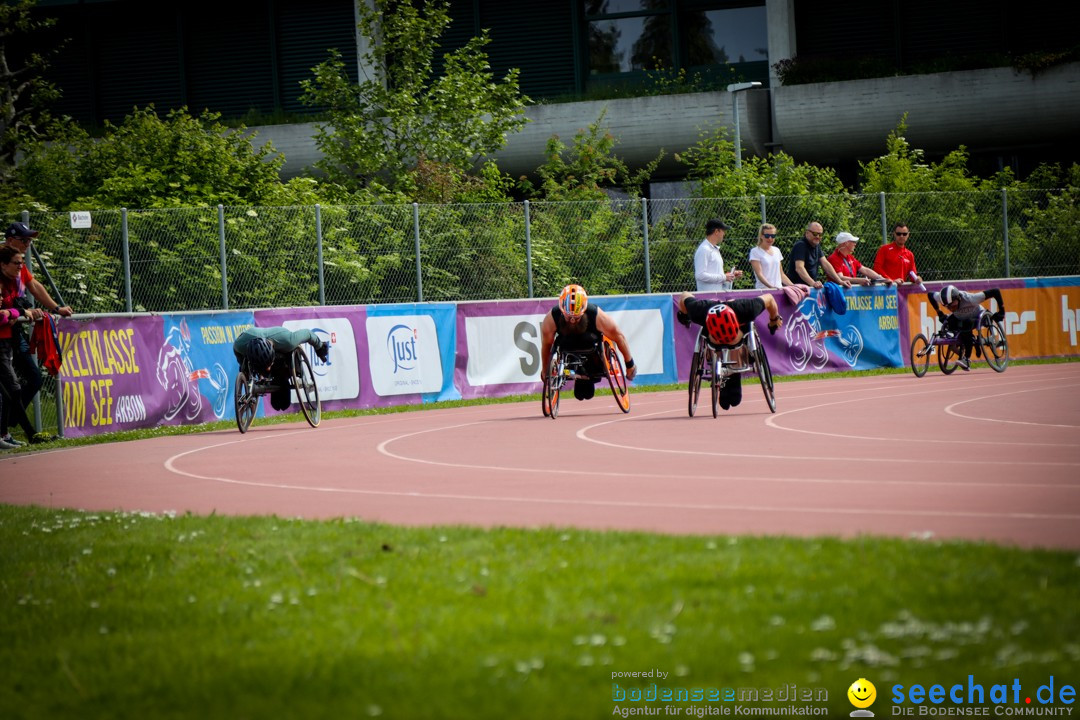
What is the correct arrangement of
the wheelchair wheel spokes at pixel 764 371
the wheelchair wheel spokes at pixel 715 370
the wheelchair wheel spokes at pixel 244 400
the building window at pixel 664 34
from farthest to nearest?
the building window at pixel 664 34, the wheelchair wheel spokes at pixel 244 400, the wheelchair wheel spokes at pixel 764 371, the wheelchair wheel spokes at pixel 715 370

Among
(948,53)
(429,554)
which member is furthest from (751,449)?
(948,53)

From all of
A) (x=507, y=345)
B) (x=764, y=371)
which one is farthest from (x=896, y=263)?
(x=764, y=371)

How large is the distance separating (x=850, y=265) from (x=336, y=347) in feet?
29.5

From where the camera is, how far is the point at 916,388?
19.0 m

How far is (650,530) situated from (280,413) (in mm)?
12586

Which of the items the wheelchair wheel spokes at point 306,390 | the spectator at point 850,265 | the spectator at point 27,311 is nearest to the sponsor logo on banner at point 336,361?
the wheelchair wheel spokes at point 306,390

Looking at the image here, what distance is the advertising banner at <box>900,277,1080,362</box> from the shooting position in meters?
24.5

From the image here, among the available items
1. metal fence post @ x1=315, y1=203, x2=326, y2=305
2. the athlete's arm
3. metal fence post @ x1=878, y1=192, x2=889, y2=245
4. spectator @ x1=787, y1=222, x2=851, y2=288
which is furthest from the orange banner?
metal fence post @ x1=315, y1=203, x2=326, y2=305

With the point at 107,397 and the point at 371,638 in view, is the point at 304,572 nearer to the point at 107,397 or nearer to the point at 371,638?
the point at 371,638

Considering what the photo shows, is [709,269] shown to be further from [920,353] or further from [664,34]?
[664,34]

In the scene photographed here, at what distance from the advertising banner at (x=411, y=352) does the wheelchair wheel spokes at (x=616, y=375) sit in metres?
4.22

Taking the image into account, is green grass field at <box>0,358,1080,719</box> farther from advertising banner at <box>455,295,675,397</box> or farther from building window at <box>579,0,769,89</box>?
building window at <box>579,0,769,89</box>

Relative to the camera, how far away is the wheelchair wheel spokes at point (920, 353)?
21425 mm

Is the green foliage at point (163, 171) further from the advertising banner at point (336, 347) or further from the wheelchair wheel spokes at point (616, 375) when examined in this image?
the wheelchair wheel spokes at point (616, 375)
